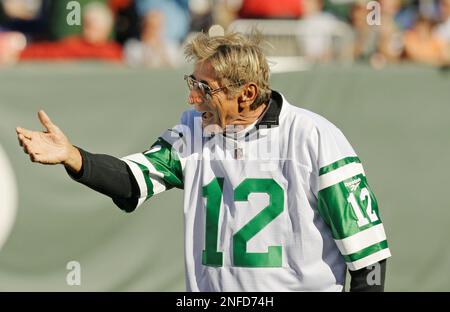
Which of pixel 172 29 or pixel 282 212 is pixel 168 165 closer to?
pixel 282 212

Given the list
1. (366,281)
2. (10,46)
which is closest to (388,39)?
(10,46)

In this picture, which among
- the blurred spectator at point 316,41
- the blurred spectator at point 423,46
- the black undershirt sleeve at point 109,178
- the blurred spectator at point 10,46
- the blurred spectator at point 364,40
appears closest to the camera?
the black undershirt sleeve at point 109,178

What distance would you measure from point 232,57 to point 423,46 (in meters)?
4.70

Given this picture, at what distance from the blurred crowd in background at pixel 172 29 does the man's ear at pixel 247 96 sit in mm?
3809

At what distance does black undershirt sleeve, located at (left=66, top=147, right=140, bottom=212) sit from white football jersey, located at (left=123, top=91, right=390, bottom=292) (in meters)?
0.27

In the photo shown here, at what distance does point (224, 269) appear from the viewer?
165 inches

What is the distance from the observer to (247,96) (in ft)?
14.2

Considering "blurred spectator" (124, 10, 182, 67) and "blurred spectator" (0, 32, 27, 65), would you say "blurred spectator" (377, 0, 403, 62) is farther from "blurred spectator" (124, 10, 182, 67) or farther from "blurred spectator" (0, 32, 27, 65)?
"blurred spectator" (0, 32, 27, 65)

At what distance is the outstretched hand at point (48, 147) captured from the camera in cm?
401

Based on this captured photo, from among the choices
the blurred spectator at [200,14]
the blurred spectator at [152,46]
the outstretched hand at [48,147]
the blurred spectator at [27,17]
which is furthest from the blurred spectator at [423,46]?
the outstretched hand at [48,147]

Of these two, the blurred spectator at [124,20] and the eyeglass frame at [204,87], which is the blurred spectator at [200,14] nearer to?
the blurred spectator at [124,20]

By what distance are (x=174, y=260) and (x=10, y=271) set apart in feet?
3.73
